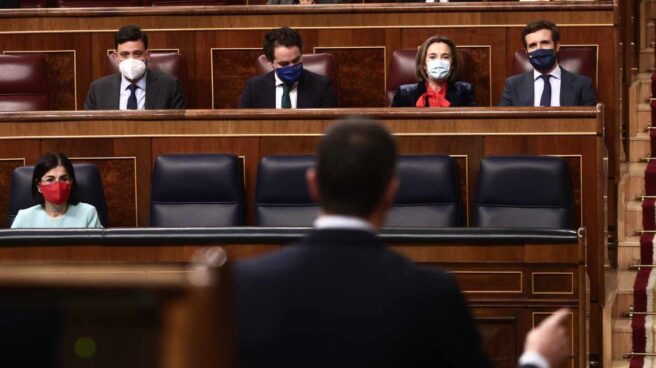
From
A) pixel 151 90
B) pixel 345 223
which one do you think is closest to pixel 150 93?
pixel 151 90

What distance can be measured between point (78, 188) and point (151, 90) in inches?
24.5

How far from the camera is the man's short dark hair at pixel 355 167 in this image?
0.92 metres

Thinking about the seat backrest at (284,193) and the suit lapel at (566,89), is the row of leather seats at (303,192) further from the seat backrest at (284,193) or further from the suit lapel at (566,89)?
the suit lapel at (566,89)

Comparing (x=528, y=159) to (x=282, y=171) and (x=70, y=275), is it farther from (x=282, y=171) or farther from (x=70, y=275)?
(x=70, y=275)

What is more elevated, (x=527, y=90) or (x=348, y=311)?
(x=527, y=90)

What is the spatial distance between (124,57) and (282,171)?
83 centimetres

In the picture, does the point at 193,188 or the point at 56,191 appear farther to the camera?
the point at 193,188

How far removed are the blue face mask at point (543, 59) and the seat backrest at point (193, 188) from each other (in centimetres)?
88

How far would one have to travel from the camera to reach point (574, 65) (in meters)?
3.41

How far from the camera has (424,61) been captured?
3.22 metres

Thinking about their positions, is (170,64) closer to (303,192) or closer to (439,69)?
(439,69)

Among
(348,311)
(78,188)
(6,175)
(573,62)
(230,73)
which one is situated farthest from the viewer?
(230,73)

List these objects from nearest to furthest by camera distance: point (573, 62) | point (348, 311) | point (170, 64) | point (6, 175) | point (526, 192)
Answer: point (348, 311)
point (526, 192)
point (6, 175)
point (573, 62)
point (170, 64)

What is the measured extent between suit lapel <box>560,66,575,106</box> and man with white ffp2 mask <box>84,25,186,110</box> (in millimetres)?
976
